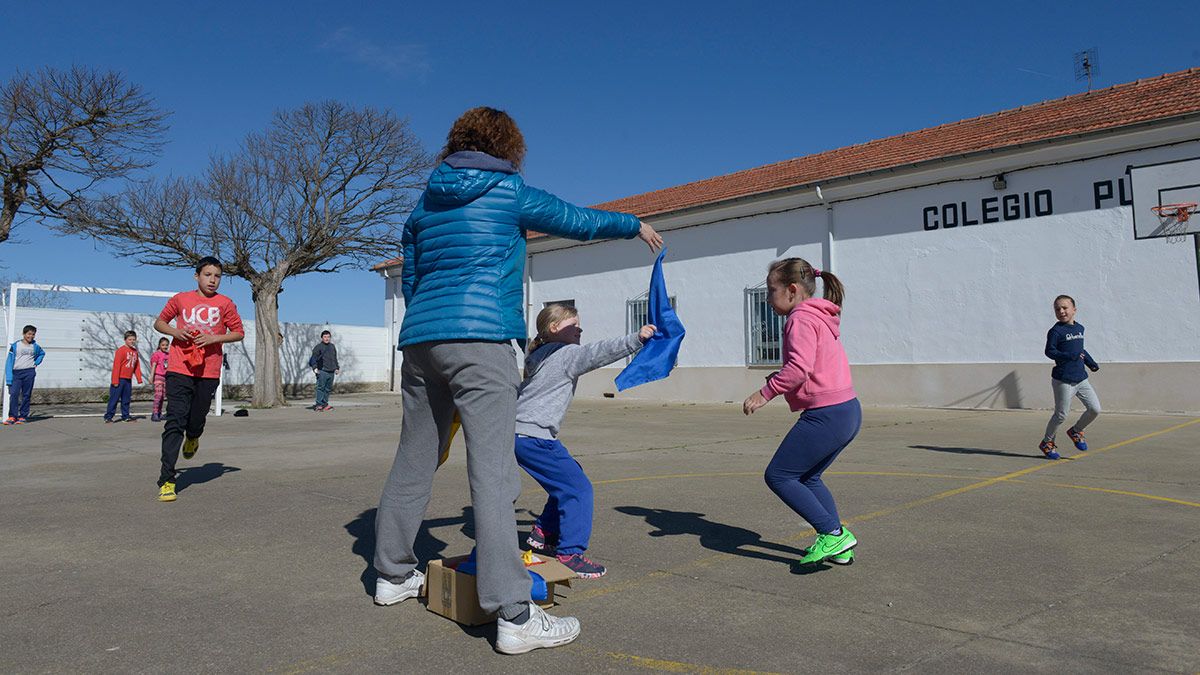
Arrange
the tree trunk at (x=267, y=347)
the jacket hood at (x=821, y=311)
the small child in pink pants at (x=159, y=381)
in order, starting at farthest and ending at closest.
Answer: the tree trunk at (x=267, y=347)
the small child in pink pants at (x=159, y=381)
the jacket hood at (x=821, y=311)

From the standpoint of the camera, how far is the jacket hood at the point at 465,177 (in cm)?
303

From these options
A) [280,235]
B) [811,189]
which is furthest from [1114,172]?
[280,235]

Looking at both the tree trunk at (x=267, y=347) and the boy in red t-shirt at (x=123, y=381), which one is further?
the tree trunk at (x=267, y=347)

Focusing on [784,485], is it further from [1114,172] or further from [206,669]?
[1114,172]

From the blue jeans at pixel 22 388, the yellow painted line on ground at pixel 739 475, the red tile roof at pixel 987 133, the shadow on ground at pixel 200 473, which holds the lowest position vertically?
the yellow painted line on ground at pixel 739 475

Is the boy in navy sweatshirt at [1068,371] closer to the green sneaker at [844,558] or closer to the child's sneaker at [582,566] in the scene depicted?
the green sneaker at [844,558]

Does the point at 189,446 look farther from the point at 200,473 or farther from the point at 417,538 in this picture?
the point at 417,538

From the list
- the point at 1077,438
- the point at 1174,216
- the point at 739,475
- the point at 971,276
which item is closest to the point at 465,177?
the point at 739,475

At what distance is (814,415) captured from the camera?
3.90m

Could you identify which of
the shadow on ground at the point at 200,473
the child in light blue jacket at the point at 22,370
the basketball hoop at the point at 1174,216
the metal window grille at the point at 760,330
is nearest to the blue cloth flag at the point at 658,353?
the shadow on ground at the point at 200,473

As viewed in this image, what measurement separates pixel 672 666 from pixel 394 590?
126cm

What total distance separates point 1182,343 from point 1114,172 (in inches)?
123

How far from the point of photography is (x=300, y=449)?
928 centimetres

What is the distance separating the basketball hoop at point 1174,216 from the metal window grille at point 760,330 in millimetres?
9347
